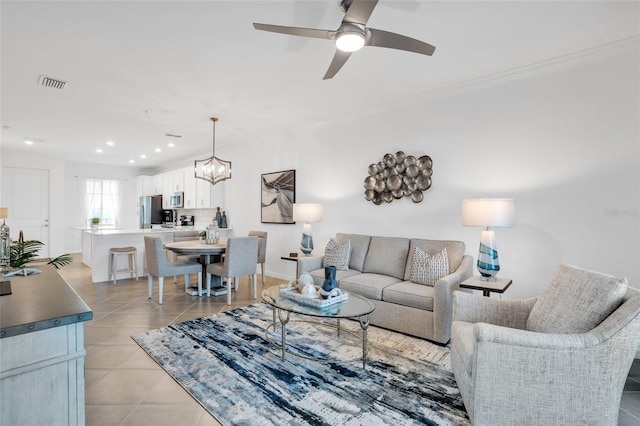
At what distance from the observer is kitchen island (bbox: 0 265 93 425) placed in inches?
42.0

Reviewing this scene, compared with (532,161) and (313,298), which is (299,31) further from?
(532,161)

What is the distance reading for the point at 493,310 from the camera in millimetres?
2201

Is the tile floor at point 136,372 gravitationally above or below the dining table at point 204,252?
below

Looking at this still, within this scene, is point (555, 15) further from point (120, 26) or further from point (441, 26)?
point (120, 26)

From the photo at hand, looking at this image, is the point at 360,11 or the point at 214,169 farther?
the point at 214,169

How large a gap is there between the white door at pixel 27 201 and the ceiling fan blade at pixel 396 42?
9047 mm

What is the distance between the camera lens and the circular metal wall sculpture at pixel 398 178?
153 inches

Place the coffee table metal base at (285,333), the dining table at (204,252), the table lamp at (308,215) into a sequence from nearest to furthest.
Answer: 1. the coffee table metal base at (285,333)
2. the dining table at (204,252)
3. the table lamp at (308,215)

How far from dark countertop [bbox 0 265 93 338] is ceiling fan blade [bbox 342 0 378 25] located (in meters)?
1.98

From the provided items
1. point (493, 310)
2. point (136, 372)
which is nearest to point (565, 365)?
point (493, 310)

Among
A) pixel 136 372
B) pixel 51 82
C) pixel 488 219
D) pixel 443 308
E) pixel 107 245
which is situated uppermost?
pixel 51 82

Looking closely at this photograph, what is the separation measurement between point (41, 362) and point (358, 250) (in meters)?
3.37

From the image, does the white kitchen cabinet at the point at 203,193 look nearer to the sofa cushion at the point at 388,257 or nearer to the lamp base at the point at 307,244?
the lamp base at the point at 307,244

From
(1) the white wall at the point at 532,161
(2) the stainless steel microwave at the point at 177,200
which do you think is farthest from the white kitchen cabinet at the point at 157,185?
(1) the white wall at the point at 532,161
